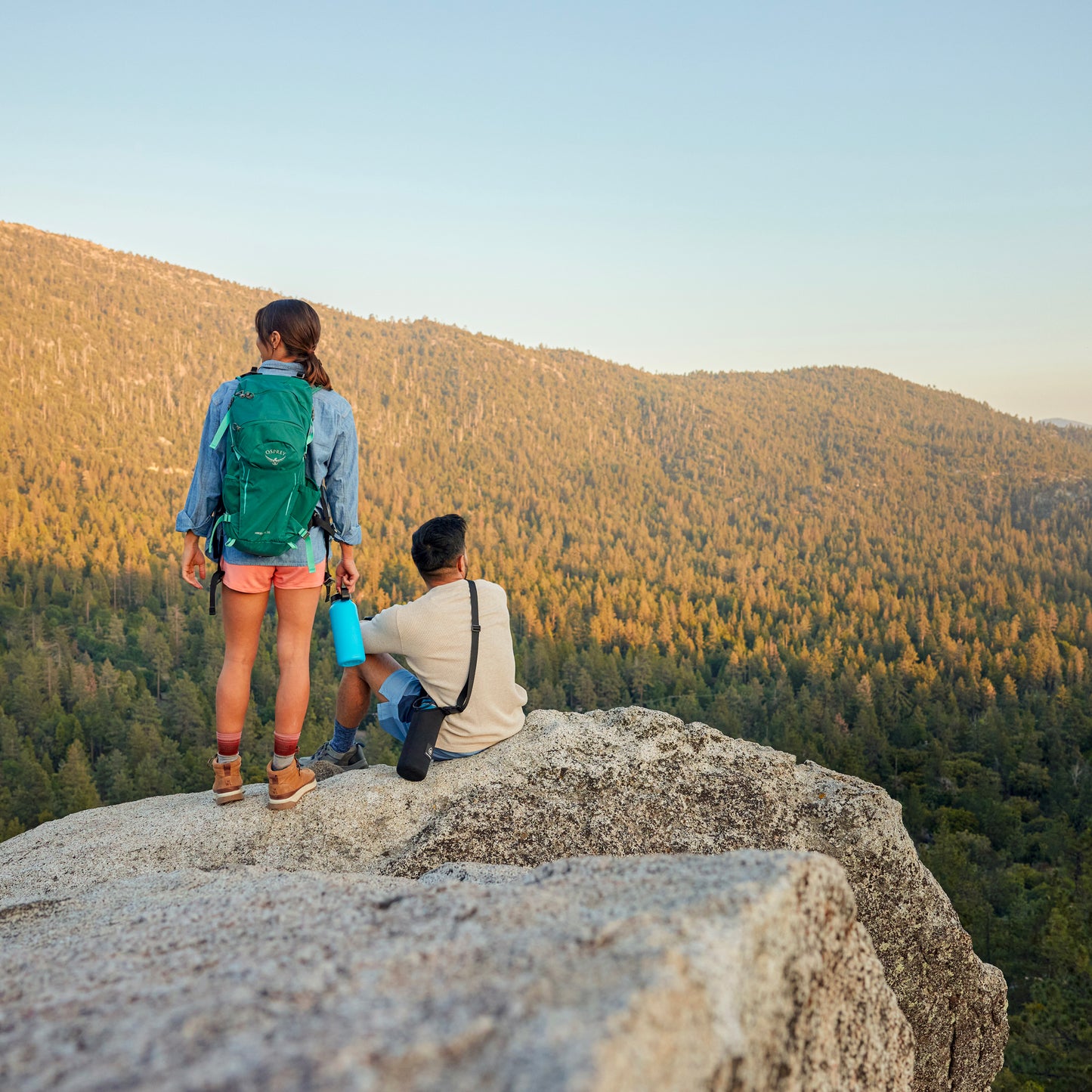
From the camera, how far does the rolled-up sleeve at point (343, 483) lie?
14.7 feet

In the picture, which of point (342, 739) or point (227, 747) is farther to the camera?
point (342, 739)

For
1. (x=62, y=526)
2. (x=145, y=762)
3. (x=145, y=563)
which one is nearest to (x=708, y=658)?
(x=145, y=762)

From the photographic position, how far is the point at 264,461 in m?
4.05

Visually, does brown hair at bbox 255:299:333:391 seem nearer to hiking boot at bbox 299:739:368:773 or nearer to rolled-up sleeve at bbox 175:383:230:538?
rolled-up sleeve at bbox 175:383:230:538

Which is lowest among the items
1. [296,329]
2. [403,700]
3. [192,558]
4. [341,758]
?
[341,758]

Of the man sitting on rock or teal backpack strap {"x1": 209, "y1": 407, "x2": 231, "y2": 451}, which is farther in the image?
the man sitting on rock

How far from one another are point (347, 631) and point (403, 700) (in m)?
0.68

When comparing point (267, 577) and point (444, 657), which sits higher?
point (267, 577)

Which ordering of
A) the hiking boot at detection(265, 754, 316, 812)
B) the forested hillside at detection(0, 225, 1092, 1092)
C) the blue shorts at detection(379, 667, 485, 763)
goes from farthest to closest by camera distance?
the forested hillside at detection(0, 225, 1092, 1092), the blue shorts at detection(379, 667, 485, 763), the hiking boot at detection(265, 754, 316, 812)

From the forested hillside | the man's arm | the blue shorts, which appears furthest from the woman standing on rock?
the forested hillside

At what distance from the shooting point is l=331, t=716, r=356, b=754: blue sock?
5.62 meters

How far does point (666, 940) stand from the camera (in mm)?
1816

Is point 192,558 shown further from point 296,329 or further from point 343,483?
point 296,329

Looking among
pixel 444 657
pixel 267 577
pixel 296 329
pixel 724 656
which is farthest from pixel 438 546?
pixel 724 656
